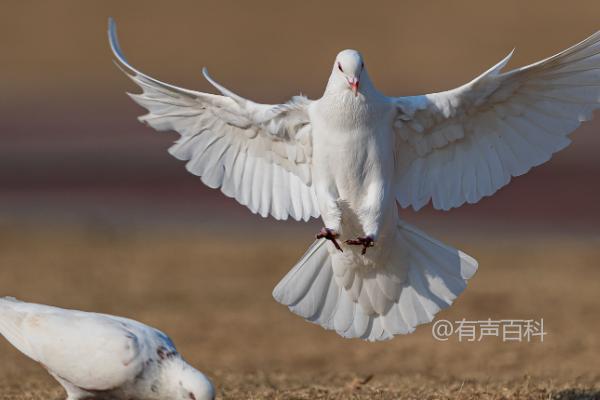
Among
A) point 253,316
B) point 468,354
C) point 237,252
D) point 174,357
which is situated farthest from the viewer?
point 237,252

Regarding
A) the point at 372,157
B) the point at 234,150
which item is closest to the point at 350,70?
the point at 372,157

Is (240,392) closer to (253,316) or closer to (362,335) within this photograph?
(362,335)

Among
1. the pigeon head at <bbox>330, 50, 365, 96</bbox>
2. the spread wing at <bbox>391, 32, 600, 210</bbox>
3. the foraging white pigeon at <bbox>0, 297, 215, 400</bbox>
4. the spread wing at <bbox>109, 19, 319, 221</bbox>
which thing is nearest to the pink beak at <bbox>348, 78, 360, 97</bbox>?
the pigeon head at <bbox>330, 50, 365, 96</bbox>

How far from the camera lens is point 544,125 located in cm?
796

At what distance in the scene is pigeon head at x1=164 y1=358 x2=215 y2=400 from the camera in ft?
22.2

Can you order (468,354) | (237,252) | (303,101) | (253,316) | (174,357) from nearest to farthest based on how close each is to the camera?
(174,357)
(303,101)
(468,354)
(253,316)
(237,252)

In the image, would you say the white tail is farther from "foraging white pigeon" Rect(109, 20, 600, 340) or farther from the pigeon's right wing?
the pigeon's right wing

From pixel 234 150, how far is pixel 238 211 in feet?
41.6

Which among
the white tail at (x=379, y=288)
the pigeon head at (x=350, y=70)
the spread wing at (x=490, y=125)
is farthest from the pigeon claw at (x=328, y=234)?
the pigeon head at (x=350, y=70)

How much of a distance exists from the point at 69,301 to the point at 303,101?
6.57 metres

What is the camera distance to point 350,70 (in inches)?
296

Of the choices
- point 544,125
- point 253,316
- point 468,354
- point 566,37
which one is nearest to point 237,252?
point 253,316

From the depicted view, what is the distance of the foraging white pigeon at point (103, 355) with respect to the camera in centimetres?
689

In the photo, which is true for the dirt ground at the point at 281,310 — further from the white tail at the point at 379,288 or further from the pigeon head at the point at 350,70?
the pigeon head at the point at 350,70
